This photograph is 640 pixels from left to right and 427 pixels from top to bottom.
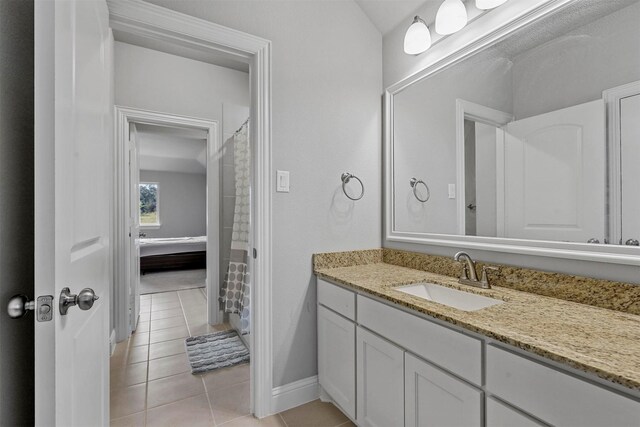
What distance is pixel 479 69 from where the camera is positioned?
1574mm

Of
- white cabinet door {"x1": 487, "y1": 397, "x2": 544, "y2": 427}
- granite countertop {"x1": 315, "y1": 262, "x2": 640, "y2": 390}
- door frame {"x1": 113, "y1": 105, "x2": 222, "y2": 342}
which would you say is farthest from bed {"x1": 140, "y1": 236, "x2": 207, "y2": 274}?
white cabinet door {"x1": 487, "y1": 397, "x2": 544, "y2": 427}

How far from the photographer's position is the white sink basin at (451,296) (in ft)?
4.45

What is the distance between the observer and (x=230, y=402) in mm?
1846

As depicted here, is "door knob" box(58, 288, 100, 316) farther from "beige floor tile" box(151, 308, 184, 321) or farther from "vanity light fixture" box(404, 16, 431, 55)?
"beige floor tile" box(151, 308, 184, 321)

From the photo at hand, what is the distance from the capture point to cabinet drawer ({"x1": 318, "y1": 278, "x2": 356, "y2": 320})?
1.53m

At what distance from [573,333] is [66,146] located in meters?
1.45

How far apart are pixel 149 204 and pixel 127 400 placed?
6.78m

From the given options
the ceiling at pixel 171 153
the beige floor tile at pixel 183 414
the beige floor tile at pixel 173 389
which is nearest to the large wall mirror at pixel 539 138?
the beige floor tile at pixel 183 414

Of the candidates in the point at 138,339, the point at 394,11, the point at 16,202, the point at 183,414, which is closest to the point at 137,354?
the point at 138,339

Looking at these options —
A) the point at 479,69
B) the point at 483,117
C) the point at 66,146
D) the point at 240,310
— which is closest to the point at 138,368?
the point at 240,310

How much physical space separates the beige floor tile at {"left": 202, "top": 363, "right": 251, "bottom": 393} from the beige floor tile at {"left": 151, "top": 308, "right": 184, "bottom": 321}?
4.53ft

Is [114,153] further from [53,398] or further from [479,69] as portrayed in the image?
[479,69]

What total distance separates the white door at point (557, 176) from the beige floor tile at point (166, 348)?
97.6 inches

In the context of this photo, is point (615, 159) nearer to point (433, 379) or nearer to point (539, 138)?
point (539, 138)
